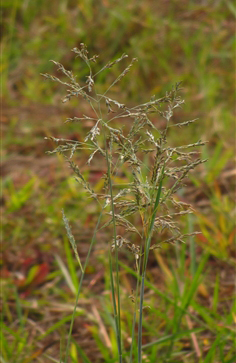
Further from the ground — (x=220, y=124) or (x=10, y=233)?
(x=220, y=124)

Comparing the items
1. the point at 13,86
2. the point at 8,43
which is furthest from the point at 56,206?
the point at 8,43

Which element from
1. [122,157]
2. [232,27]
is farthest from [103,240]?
[232,27]

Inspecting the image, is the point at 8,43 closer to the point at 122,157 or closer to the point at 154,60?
Answer: the point at 154,60

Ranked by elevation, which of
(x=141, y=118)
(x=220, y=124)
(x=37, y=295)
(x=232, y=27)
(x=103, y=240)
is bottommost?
(x=37, y=295)

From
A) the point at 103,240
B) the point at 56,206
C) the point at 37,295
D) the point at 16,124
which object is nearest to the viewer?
the point at 37,295

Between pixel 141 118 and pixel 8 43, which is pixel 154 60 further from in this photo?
pixel 141 118

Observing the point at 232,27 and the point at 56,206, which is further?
the point at 232,27

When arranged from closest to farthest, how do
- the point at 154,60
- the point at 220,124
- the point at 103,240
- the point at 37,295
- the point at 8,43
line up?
the point at 37,295 < the point at 103,240 < the point at 220,124 < the point at 154,60 < the point at 8,43
